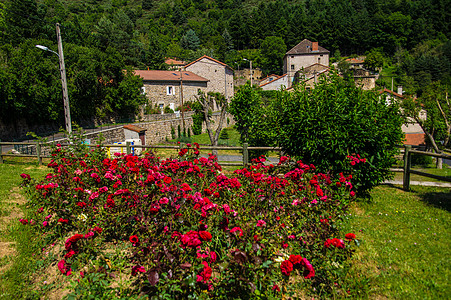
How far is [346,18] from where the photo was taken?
98688 millimetres

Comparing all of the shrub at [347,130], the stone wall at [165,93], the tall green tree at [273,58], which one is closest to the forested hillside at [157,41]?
the tall green tree at [273,58]

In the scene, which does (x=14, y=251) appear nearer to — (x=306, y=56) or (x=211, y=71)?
(x=211, y=71)

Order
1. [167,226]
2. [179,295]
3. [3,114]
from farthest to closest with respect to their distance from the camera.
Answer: [3,114]
[167,226]
[179,295]

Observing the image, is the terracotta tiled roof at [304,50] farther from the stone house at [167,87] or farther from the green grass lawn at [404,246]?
the green grass lawn at [404,246]

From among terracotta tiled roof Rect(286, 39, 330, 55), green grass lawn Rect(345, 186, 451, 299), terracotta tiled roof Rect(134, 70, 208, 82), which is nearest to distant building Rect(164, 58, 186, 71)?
terracotta tiled roof Rect(134, 70, 208, 82)

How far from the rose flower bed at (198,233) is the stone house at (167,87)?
35586 millimetres

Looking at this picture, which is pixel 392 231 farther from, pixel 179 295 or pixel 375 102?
pixel 179 295

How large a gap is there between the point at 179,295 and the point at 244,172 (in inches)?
95.8

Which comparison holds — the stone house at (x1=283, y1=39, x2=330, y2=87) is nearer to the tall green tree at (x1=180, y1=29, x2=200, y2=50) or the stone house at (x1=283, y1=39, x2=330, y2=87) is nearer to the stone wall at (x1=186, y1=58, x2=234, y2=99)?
the stone wall at (x1=186, y1=58, x2=234, y2=99)

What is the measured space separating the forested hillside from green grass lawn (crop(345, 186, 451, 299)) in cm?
2651

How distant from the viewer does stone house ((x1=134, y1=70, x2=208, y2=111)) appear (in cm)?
4134

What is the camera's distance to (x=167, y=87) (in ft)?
141

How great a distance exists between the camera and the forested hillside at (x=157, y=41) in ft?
85.2

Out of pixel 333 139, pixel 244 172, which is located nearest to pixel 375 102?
pixel 333 139
